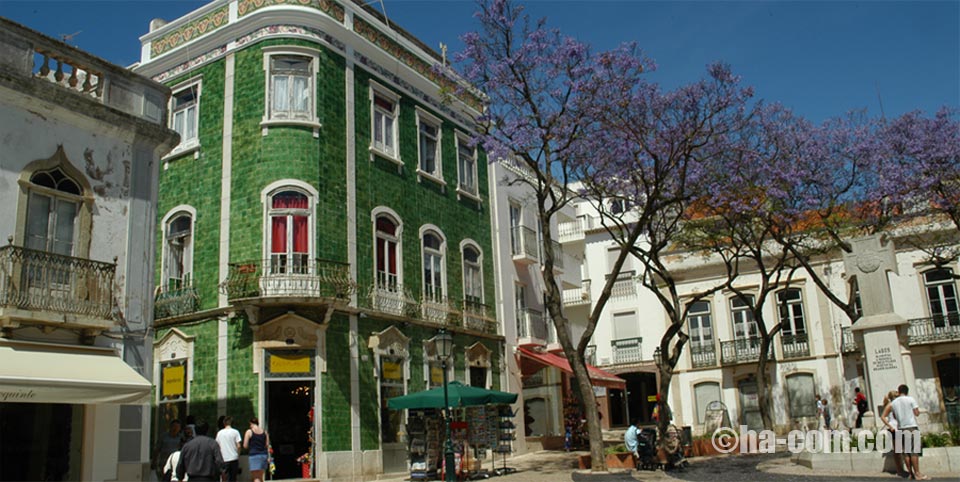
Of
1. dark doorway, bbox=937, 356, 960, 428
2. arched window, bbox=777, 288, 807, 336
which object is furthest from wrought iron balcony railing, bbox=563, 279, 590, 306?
dark doorway, bbox=937, 356, 960, 428

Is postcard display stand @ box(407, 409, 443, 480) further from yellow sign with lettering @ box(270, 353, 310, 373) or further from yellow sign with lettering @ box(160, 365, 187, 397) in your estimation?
yellow sign with lettering @ box(160, 365, 187, 397)

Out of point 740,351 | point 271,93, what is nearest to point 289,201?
point 271,93

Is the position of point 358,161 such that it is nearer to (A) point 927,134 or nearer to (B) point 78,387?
(B) point 78,387

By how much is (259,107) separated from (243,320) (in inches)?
201

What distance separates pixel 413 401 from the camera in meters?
17.9

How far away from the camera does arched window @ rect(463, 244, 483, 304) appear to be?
25094mm

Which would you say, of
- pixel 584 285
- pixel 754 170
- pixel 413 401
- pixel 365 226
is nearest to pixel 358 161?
pixel 365 226

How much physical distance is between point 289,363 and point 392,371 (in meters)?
3.19

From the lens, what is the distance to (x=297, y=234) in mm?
19219

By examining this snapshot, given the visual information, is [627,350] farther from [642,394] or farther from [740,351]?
[740,351]

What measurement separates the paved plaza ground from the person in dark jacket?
7885mm

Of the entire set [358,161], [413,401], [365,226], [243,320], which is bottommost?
[413,401]

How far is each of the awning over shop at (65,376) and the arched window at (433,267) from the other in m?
11.0

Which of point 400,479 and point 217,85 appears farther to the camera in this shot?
point 217,85
